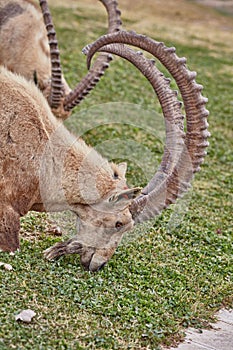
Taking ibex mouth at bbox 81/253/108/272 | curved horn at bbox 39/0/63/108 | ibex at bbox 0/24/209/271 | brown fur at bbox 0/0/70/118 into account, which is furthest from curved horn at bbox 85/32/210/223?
brown fur at bbox 0/0/70/118

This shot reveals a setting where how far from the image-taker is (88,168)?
6781 millimetres

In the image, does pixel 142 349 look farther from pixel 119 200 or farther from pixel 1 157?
pixel 1 157

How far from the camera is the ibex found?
671 cm

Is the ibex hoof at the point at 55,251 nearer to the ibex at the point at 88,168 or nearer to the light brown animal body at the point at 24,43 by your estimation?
the ibex at the point at 88,168

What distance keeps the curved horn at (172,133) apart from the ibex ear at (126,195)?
12.9 inches

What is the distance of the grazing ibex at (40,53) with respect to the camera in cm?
1032

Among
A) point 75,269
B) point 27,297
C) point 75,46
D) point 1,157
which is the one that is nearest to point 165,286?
point 75,269

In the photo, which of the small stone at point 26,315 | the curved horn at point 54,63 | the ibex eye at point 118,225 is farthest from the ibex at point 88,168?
the curved horn at point 54,63

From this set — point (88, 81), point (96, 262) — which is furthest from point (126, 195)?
point (88, 81)

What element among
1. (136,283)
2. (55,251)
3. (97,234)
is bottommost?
(136,283)

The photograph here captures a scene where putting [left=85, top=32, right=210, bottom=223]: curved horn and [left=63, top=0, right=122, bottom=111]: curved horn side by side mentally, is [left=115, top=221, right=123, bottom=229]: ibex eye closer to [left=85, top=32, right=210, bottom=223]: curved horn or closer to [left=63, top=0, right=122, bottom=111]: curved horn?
[left=85, top=32, right=210, bottom=223]: curved horn

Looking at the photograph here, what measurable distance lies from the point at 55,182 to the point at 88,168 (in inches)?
13.8

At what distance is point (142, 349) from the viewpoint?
5695 millimetres

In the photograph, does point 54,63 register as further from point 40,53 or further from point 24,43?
point 24,43
